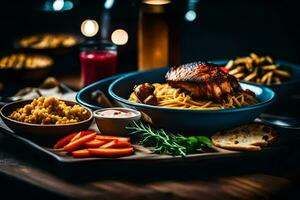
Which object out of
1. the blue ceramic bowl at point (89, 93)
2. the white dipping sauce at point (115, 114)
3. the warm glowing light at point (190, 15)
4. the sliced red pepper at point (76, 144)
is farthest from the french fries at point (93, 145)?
the warm glowing light at point (190, 15)

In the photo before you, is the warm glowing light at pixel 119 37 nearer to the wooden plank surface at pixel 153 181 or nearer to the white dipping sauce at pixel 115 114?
the white dipping sauce at pixel 115 114

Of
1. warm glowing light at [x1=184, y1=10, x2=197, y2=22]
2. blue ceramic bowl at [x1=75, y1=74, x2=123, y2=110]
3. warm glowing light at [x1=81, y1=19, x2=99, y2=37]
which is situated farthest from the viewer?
warm glowing light at [x1=184, y1=10, x2=197, y2=22]

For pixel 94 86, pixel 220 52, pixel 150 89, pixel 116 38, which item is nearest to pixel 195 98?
pixel 150 89

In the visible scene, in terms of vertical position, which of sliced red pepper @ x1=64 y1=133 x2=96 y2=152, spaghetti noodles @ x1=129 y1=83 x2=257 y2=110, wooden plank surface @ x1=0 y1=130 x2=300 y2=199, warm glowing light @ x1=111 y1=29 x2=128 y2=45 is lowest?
wooden plank surface @ x1=0 y1=130 x2=300 y2=199

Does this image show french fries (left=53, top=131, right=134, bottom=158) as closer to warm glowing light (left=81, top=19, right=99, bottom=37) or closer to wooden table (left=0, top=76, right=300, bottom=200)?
wooden table (left=0, top=76, right=300, bottom=200)

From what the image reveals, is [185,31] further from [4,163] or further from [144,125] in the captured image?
[4,163]

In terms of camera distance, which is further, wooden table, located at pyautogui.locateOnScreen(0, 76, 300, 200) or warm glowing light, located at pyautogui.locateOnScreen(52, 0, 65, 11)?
warm glowing light, located at pyautogui.locateOnScreen(52, 0, 65, 11)

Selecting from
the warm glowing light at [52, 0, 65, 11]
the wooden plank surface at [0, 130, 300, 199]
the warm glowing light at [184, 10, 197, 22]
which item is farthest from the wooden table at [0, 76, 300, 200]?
the warm glowing light at [184, 10, 197, 22]
